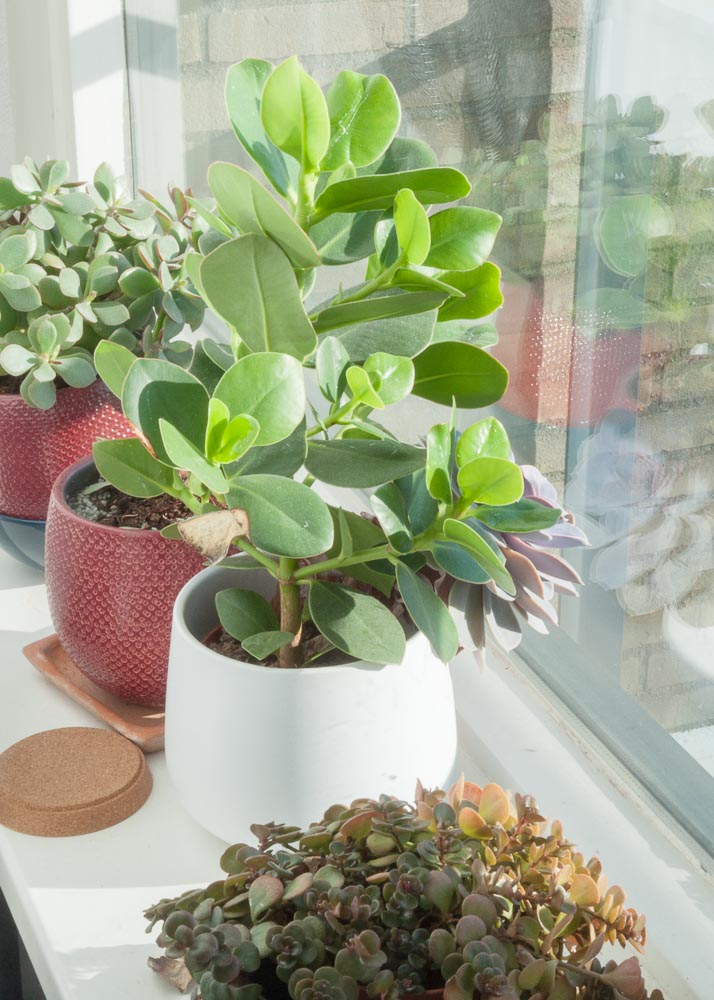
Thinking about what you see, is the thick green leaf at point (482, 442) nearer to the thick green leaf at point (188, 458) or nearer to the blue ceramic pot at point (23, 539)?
the thick green leaf at point (188, 458)

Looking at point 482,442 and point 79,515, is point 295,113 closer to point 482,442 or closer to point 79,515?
point 482,442

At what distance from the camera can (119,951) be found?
51 cm

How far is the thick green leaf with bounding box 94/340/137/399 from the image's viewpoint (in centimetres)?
49

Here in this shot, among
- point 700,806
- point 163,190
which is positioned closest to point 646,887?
point 700,806

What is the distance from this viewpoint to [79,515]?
64 cm

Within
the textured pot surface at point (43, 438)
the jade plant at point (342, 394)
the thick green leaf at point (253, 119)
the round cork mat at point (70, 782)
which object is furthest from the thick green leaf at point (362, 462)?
the textured pot surface at point (43, 438)

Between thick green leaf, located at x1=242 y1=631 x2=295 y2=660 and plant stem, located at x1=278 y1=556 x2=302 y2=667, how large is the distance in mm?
17

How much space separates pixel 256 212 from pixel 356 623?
18 centimetres

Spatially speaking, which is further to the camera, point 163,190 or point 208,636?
point 163,190

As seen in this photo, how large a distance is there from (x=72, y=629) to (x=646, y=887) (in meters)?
0.34

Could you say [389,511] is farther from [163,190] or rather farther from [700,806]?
[163,190]

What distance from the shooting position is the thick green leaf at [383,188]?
1.41 ft

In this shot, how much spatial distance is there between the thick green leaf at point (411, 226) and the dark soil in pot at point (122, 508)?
28 cm

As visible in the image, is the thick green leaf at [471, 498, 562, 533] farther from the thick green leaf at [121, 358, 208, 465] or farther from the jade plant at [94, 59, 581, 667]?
the thick green leaf at [121, 358, 208, 465]
